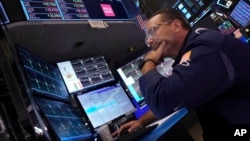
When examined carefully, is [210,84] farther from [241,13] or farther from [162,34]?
[241,13]

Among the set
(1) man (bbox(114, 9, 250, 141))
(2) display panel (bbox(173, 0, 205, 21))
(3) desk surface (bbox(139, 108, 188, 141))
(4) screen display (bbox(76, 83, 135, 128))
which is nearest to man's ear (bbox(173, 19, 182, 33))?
(1) man (bbox(114, 9, 250, 141))

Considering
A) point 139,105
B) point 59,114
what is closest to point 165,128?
point 59,114

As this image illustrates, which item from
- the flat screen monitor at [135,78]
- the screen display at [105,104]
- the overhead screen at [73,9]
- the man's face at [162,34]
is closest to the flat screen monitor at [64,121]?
the screen display at [105,104]

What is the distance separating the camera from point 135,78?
3.46m

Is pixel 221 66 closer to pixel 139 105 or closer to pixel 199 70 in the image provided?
pixel 199 70

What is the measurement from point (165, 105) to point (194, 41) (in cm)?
38

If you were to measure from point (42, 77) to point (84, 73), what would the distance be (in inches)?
24.2

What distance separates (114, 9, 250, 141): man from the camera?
5.07ft

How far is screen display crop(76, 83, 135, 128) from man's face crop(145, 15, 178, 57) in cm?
103

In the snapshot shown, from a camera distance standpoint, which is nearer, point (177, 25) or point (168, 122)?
point (168, 122)

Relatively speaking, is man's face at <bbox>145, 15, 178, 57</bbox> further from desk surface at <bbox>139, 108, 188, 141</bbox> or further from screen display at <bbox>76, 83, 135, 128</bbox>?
screen display at <bbox>76, 83, 135, 128</bbox>

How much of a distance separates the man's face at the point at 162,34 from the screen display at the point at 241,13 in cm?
305

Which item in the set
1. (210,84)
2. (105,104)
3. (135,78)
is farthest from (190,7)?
(210,84)

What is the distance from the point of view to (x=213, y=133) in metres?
1.64
